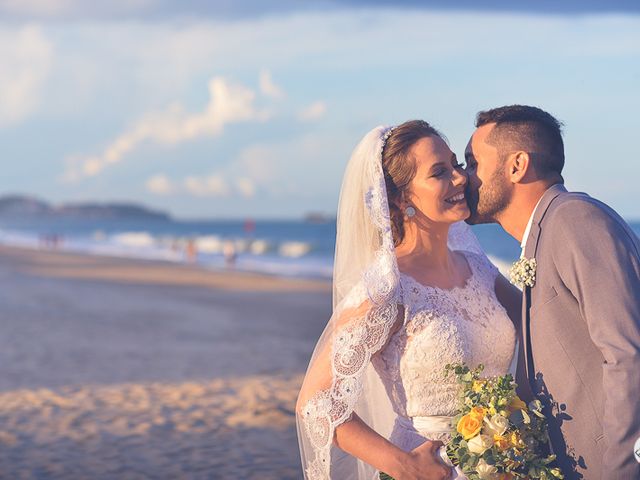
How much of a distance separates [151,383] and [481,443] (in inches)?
332

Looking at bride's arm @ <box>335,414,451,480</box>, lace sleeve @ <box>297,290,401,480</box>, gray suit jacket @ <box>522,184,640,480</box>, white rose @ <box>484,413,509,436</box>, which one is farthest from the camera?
lace sleeve @ <box>297,290,401,480</box>

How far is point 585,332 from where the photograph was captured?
2854 mm

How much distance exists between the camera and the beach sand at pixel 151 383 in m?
7.30

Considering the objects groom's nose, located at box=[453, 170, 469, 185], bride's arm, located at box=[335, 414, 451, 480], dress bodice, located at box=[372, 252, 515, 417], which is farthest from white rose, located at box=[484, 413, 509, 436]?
groom's nose, located at box=[453, 170, 469, 185]

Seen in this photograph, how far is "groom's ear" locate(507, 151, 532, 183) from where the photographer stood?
3146 millimetres

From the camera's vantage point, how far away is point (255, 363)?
12477mm

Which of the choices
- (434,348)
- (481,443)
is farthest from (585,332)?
(434,348)

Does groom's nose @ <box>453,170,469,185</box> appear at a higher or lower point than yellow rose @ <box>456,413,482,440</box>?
higher

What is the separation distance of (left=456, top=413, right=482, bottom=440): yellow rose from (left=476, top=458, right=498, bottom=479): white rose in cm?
9

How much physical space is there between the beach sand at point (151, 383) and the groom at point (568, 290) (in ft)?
14.0

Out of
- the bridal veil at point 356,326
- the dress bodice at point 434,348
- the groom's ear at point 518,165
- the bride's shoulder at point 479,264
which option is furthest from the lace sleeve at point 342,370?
→ the bride's shoulder at point 479,264

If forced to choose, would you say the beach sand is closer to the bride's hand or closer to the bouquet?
the bride's hand

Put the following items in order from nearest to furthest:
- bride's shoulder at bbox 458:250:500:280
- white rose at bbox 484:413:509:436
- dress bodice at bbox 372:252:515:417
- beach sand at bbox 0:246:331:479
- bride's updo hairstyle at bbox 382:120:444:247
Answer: white rose at bbox 484:413:509:436, dress bodice at bbox 372:252:515:417, bride's updo hairstyle at bbox 382:120:444:247, bride's shoulder at bbox 458:250:500:280, beach sand at bbox 0:246:331:479

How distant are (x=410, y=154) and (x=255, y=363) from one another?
9.28m
